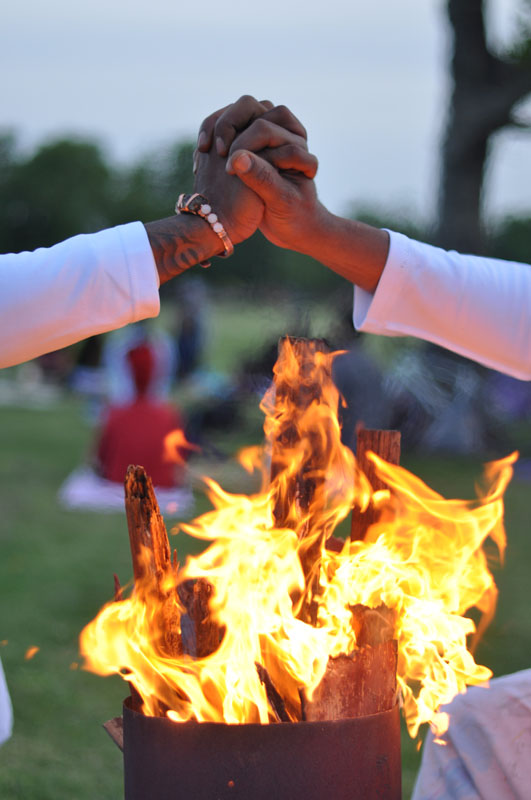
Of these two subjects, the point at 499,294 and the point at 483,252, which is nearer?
the point at 499,294

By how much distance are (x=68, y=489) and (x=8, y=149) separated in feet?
80.7

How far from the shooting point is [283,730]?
1830 millimetres

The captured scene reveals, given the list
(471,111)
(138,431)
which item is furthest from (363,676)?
(471,111)

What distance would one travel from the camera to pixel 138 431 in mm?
7895

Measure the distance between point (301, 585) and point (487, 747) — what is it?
658 mm

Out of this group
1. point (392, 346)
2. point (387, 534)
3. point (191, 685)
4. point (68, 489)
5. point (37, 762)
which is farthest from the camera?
point (392, 346)

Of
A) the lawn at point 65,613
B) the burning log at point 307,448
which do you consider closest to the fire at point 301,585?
the burning log at point 307,448

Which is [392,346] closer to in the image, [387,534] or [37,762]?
[37,762]

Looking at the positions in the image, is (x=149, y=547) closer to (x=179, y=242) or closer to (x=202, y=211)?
(x=179, y=242)

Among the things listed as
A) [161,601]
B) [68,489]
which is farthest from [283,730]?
[68,489]

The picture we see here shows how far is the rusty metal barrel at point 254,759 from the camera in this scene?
6.00ft

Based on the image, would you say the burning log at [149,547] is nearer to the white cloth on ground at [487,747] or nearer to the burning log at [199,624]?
the burning log at [199,624]

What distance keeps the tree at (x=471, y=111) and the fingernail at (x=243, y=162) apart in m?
9.27

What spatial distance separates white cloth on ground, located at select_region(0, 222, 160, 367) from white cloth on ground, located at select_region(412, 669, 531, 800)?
1.23 m
